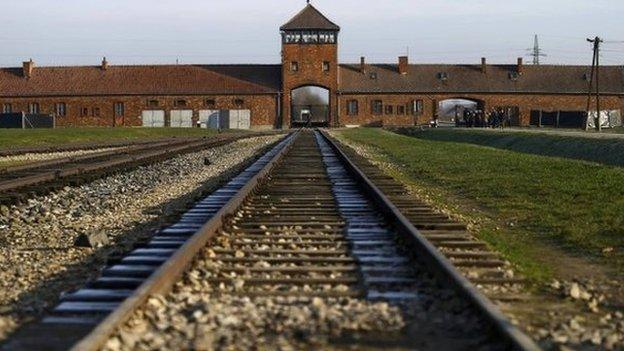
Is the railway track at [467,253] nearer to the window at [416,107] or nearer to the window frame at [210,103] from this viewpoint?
the window frame at [210,103]

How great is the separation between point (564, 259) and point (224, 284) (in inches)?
145

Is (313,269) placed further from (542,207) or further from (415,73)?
(415,73)

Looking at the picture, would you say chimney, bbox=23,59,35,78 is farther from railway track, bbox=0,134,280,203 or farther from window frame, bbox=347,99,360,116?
railway track, bbox=0,134,280,203

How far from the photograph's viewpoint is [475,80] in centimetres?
10150

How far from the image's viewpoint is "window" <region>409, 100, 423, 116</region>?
3927 inches

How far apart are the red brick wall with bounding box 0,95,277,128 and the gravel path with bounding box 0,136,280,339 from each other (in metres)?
75.7

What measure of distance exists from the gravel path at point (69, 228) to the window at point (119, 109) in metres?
77.6

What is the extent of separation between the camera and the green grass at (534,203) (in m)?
9.95

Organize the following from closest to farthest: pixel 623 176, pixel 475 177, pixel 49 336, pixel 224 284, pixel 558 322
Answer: pixel 49 336 < pixel 558 322 < pixel 224 284 < pixel 623 176 < pixel 475 177

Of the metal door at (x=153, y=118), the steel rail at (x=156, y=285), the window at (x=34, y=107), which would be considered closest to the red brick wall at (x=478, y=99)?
the metal door at (x=153, y=118)

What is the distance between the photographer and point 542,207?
14.3m

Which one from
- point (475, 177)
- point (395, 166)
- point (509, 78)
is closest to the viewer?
point (475, 177)

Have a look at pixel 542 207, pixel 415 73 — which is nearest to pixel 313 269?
pixel 542 207

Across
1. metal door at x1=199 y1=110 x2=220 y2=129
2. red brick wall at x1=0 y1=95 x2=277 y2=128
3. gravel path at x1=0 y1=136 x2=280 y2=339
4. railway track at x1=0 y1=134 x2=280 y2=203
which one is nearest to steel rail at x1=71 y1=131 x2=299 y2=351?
gravel path at x1=0 y1=136 x2=280 y2=339
